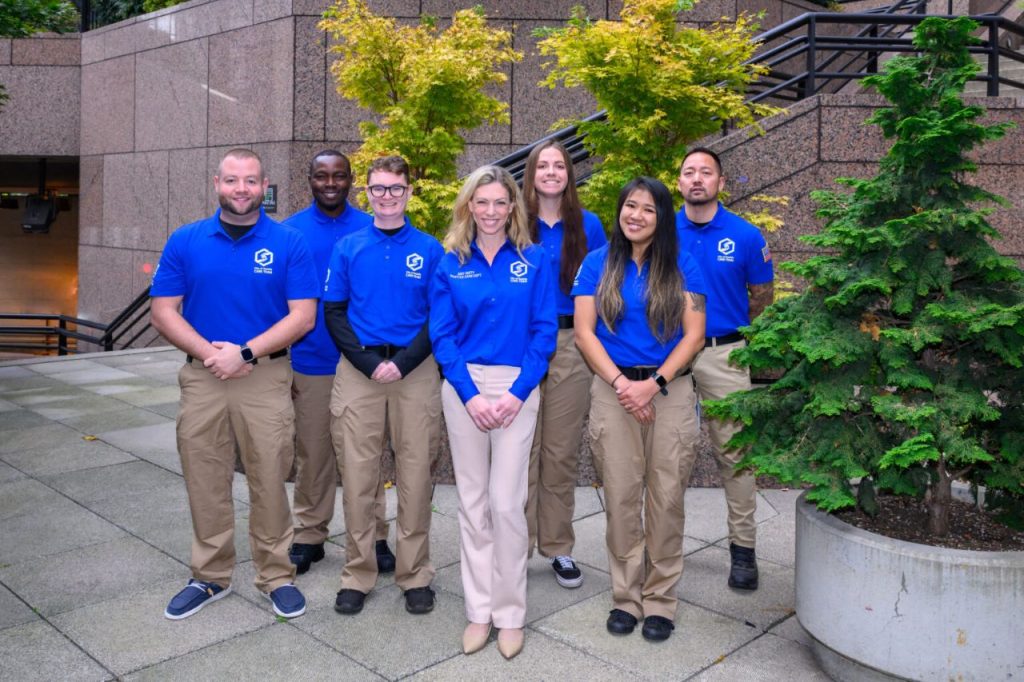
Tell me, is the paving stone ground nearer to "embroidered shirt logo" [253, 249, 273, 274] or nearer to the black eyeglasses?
"embroidered shirt logo" [253, 249, 273, 274]

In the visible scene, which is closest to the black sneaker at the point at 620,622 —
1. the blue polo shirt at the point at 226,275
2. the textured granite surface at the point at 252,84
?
the blue polo shirt at the point at 226,275

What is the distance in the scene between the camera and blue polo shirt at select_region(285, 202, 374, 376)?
5.34 metres

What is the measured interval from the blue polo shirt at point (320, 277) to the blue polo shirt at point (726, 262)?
1.86 meters

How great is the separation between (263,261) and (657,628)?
2.63m

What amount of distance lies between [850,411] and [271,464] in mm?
2829

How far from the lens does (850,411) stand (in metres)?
4.11

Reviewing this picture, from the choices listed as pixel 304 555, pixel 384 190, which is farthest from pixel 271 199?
pixel 384 190

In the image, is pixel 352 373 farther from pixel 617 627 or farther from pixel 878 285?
pixel 878 285

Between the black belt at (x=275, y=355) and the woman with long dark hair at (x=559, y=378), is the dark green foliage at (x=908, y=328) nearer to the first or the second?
the woman with long dark hair at (x=559, y=378)

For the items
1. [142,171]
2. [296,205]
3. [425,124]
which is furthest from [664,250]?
[142,171]

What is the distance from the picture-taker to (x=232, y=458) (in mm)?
4914

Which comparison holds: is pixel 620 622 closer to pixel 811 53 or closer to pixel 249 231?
pixel 249 231

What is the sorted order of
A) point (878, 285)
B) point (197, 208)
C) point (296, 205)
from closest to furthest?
point (878, 285)
point (296, 205)
point (197, 208)

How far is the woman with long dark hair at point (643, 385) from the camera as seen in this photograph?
4.47m
